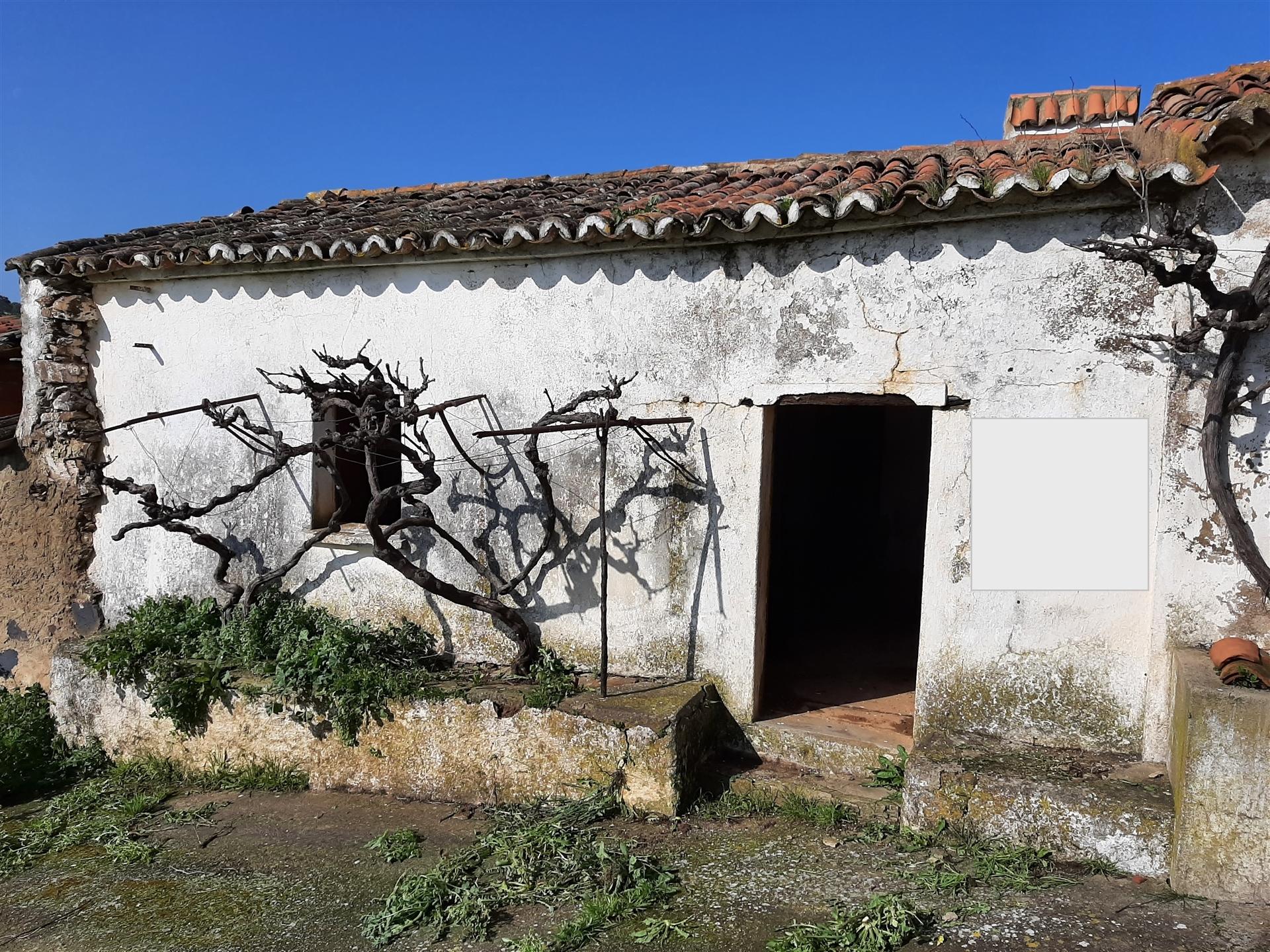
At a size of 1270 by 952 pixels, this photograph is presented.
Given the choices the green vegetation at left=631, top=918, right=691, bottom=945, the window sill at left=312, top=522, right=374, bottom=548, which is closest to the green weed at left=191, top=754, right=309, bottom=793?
the window sill at left=312, top=522, right=374, bottom=548

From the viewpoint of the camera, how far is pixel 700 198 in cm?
598

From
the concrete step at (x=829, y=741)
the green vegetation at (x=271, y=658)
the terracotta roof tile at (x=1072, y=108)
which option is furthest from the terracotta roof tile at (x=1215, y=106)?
the green vegetation at (x=271, y=658)

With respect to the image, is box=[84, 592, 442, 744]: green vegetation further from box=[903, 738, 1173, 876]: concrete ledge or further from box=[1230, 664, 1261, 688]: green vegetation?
box=[1230, 664, 1261, 688]: green vegetation

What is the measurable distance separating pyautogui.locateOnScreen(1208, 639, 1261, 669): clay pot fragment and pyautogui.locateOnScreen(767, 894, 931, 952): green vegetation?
1.84 metres

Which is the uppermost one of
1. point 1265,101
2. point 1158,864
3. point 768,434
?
point 1265,101

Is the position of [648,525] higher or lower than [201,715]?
higher

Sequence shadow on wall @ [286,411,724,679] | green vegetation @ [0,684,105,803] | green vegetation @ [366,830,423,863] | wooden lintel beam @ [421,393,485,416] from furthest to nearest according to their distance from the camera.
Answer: green vegetation @ [0,684,105,803] < shadow on wall @ [286,411,724,679] < wooden lintel beam @ [421,393,485,416] < green vegetation @ [366,830,423,863]

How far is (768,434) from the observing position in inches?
216

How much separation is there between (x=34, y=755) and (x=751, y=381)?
6059 mm

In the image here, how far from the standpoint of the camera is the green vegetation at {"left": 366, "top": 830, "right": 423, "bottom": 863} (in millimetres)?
4836

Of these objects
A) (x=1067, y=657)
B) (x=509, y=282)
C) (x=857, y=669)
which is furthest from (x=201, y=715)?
(x=1067, y=657)

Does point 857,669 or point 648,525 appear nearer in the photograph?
point 648,525

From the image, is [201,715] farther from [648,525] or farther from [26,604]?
[648,525]

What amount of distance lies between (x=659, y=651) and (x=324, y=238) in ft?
12.6
